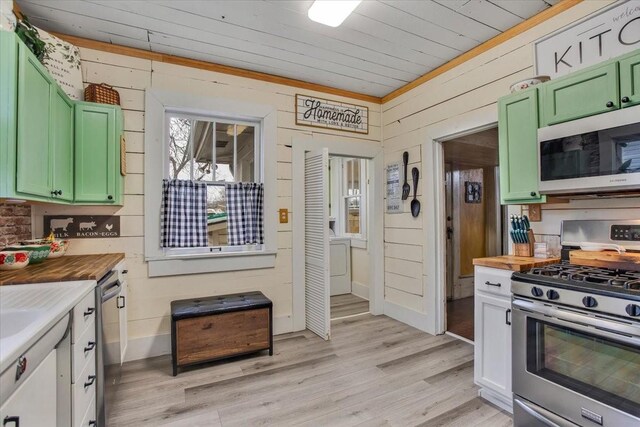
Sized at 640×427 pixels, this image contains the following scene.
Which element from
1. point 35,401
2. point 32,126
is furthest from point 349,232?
point 35,401

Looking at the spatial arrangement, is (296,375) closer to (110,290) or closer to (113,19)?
(110,290)

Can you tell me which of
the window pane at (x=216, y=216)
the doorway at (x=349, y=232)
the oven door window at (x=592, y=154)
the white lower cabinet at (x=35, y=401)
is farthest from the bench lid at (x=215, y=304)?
the oven door window at (x=592, y=154)

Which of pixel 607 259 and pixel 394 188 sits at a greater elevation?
pixel 394 188

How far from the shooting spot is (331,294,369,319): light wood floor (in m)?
4.07

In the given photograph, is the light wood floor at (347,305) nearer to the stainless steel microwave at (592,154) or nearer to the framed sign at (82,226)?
the framed sign at (82,226)

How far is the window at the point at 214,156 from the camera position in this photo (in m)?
3.09

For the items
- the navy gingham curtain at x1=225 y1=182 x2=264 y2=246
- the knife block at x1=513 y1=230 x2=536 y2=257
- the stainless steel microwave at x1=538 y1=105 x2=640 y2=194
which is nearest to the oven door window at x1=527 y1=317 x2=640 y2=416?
the knife block at x1=513 y1=230 x2=536 y2=257

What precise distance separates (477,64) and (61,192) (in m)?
3.51

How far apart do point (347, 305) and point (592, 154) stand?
329cm

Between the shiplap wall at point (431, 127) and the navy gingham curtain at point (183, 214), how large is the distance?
86.2 inches

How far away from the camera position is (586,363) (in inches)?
62.7

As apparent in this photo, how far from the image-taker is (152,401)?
214 cm

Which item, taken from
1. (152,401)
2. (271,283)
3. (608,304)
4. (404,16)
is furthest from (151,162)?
(608,304)

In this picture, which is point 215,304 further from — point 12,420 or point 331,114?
point 331,114
